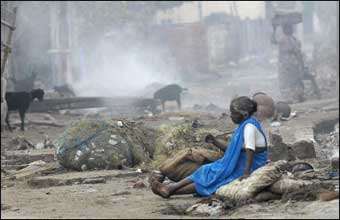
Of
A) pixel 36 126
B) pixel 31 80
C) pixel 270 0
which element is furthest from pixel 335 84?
pixel 270 0

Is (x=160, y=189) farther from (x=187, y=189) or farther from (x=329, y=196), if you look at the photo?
(x=329, y=196)

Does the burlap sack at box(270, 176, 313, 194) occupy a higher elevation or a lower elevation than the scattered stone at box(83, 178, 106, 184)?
higher

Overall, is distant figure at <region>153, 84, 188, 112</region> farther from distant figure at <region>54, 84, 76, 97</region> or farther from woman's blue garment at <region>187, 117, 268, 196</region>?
woman's blue garment at <region>187, 117, 268, 196</region>

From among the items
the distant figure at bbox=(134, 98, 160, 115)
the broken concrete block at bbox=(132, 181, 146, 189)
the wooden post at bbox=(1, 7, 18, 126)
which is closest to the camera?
the broken concrete block at bbox=(132, 181, 146, 189)

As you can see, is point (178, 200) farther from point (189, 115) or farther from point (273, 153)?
point (189, 115)

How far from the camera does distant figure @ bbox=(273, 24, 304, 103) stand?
26.5 meters

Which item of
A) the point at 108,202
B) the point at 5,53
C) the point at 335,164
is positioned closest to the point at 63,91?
the point at 5,53

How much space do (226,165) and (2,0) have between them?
692 inches

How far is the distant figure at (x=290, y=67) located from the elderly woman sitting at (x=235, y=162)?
56.6 ft

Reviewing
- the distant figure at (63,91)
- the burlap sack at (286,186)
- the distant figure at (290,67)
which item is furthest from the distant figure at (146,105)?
the burlap sack at (286,186)

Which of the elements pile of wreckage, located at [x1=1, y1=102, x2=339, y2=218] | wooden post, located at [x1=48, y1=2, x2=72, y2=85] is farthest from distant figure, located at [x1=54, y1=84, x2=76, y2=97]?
pile of wreckage, located at [x1=1, y1=102, x2=339, y2=218]

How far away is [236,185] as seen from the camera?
8680mm

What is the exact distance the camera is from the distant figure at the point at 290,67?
1041 inches

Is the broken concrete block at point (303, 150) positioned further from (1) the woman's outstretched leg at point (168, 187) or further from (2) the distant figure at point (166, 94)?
(2) the distant figure at point (166, 94)
